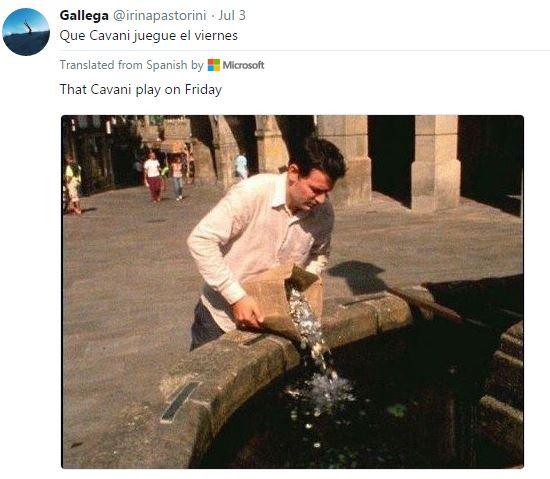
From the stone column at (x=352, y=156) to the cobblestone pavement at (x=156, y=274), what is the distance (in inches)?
15.4

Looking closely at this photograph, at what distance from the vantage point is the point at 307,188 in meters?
2.31

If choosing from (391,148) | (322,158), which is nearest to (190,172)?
(391,148)

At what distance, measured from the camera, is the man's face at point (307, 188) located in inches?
89.4

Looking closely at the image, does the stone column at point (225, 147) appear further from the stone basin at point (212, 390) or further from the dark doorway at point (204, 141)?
the stone basin at point (212, 390)

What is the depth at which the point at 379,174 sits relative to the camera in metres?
16.5

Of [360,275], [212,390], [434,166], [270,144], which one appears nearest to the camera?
[212,390]

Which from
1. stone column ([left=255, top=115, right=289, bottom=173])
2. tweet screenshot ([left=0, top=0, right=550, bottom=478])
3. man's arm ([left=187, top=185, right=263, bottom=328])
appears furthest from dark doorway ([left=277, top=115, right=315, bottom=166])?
man's arm ([left=187, top=185, right=263, bottom=328])

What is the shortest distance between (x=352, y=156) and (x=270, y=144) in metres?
5.00

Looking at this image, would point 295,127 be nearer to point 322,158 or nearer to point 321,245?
point 321,245

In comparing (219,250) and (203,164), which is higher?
(203,164)

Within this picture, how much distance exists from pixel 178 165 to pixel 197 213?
11.7 feet

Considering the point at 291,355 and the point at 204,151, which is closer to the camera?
the point at 291,355

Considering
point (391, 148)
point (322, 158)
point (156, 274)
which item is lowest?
point (156, 274)
